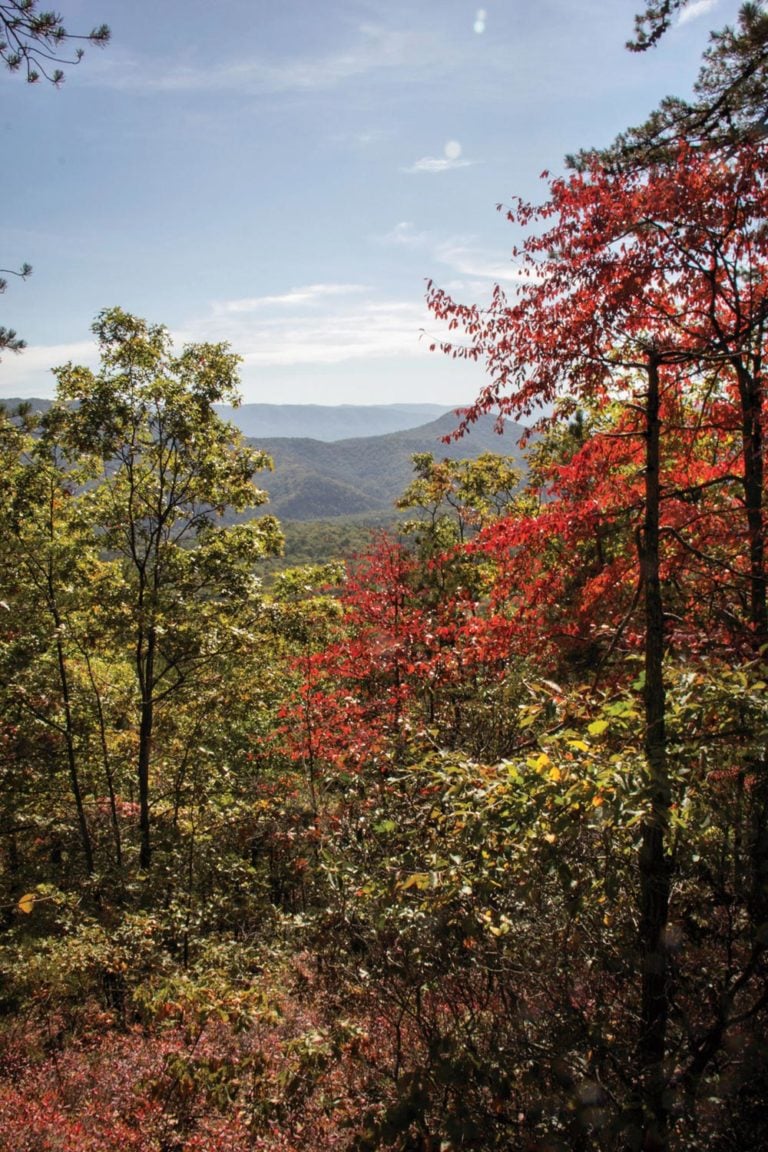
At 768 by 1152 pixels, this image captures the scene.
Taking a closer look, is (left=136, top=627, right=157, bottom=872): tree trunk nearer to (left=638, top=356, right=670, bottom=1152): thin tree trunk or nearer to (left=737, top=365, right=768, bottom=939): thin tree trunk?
(left=638, top=356, right=670, bottom=1152): thin tree trunk

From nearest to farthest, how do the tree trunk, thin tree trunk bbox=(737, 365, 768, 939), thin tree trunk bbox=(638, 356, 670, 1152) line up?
thin tree trunk bbox=(638, 356, 670, 1152) → thin tree trunk bbox=(737, 365, 768, 939) → the tree trunk

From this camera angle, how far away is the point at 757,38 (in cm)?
597

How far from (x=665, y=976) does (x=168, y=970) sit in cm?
755

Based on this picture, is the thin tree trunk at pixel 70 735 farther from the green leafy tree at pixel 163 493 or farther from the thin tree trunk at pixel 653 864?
the thin tree trunk at pixel 653 864

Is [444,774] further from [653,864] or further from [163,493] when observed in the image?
[163,493]

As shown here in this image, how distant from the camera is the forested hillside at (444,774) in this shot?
12.2ft

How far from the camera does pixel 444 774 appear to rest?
3951mm

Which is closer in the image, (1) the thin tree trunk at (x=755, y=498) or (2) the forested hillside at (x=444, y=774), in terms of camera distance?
(2) the forested hillside at (x=444, y=774)

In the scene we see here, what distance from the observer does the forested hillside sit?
12.2 ft

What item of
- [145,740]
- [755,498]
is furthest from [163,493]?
[755,498]

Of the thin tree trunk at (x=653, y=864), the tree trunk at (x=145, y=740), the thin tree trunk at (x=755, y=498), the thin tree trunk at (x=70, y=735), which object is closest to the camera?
the thin tree trunk at (x=653, y=864)

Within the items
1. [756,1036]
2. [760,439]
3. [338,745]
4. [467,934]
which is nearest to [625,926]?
[756,1036]

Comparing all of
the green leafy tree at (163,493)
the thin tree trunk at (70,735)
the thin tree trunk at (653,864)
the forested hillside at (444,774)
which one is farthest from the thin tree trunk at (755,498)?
the thin tree trunk at (70,735)

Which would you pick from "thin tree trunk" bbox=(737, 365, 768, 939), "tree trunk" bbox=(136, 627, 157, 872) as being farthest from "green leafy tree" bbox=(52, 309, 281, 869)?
"thin tree trunk" bbox=(737, 365, 768, 939)
